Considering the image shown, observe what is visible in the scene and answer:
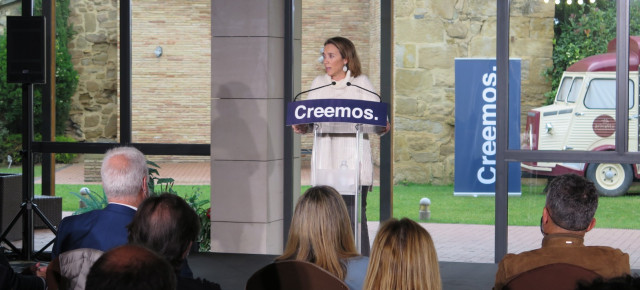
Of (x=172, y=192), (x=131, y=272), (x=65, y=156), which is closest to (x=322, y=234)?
(x=131, y=272)

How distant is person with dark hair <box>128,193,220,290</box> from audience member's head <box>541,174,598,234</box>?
1239mm

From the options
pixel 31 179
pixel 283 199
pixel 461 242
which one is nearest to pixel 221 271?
pixel 283 199

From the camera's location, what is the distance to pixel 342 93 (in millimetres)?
5184

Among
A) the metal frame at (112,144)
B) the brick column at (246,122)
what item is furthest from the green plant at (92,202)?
the brick column at (246,122)

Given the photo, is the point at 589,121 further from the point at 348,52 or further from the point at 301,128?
the point at 301,128

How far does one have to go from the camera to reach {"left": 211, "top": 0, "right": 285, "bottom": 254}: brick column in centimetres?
640

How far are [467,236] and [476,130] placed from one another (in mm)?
1458

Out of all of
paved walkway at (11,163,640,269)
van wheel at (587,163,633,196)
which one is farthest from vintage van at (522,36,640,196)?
paved walkway at (11,163,640,269)

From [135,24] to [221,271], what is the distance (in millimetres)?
3236

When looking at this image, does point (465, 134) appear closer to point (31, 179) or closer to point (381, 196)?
point (381, 196)

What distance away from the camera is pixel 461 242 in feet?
26.7

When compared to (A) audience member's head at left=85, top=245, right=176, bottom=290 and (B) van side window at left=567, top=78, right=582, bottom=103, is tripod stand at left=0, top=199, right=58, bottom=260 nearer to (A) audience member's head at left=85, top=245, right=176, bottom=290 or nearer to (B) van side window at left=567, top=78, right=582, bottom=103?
(B) van side window at left=567, top=78, right=582, bottom=103

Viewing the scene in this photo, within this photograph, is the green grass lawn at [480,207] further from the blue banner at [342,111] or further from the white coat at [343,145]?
the blue banner at [342,111]

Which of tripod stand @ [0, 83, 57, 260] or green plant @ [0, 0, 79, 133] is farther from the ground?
green plant @ [0, 0, 79, 133]
